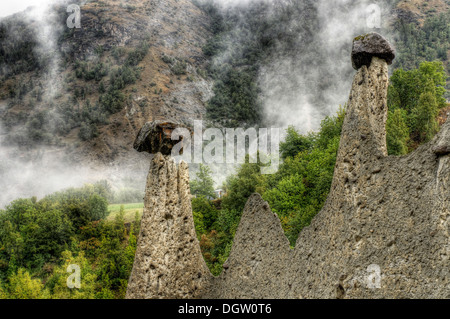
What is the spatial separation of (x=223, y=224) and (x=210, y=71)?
80.8 m

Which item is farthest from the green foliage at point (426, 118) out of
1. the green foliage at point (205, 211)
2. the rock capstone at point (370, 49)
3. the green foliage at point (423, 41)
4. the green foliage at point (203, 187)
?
the green foliage at point (423, 41)

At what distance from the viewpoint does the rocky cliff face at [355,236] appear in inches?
187

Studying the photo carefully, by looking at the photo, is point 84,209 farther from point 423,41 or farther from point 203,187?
point 423,41

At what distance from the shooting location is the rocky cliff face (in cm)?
475

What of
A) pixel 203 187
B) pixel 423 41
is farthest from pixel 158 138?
pixel 423 41

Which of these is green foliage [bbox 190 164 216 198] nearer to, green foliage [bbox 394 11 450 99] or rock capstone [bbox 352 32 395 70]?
rock capstone [bbox 352 32 395 70]

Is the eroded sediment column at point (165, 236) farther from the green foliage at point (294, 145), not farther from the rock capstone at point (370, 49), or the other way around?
the green foliage at point (294, 145)

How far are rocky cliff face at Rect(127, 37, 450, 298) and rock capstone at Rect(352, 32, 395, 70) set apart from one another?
12cm

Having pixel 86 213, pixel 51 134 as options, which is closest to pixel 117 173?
pixel 51 134

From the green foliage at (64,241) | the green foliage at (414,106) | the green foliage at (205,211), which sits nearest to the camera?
the green foliage at (414,106)

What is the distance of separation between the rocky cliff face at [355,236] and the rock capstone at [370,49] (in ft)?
0.41

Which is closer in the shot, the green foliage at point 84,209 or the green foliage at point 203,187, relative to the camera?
the green foliage at point 84,209

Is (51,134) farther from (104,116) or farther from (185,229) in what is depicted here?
(185,229)

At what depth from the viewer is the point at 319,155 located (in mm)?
29922
